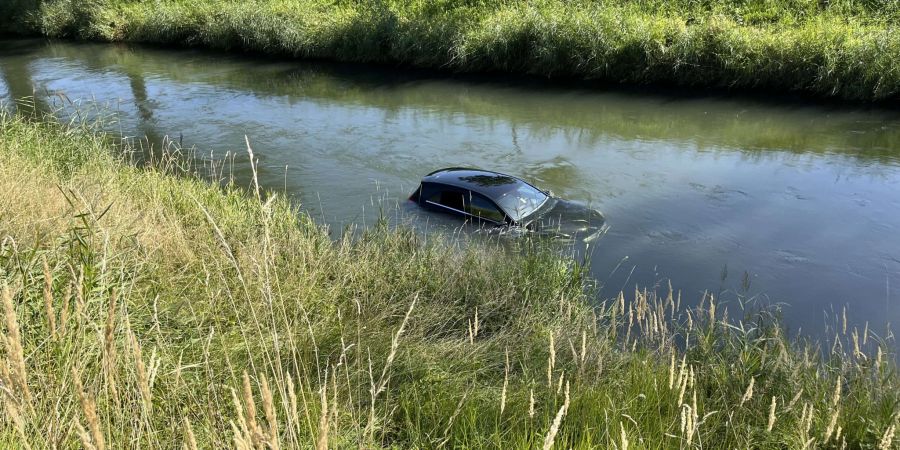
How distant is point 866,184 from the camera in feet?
43.0

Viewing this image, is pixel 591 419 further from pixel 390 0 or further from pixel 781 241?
pixel 390 0

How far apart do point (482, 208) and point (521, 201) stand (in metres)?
0.61

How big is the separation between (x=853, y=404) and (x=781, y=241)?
6.38 metres

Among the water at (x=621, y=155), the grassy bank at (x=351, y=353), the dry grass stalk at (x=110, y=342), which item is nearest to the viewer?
the dry grass stalk at (x=110, y=342)

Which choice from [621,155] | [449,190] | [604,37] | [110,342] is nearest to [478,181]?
[449,190]

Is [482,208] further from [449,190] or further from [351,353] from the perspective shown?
[351,353]

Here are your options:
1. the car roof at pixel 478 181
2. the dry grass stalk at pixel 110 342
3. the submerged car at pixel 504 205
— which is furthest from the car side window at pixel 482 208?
the dry grass stalk at pixel 110 342

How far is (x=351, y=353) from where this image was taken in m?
5.50

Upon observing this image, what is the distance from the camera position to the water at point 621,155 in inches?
393

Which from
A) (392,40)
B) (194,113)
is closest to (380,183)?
(194,113)

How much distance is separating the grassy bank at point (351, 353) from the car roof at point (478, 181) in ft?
→ 6.25

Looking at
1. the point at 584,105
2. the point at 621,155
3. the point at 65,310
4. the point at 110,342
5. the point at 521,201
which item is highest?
the point at 110,342

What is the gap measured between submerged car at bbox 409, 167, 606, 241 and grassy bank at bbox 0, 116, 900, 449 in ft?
4.94

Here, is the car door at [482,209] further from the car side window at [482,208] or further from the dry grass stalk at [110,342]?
the dry grass stalk at [110,342]
